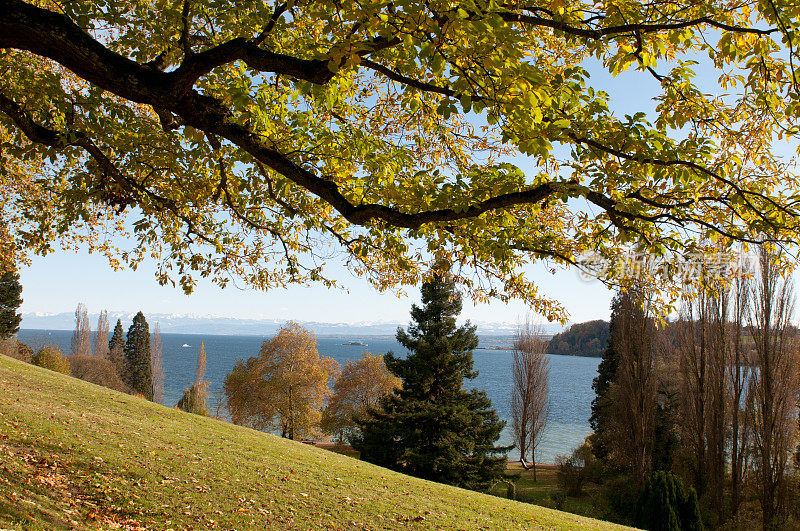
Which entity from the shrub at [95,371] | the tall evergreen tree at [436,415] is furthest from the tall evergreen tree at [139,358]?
the tall evergreen tree at [436,415]

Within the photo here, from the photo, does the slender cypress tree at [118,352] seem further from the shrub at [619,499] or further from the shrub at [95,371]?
the shrub at [619,499]

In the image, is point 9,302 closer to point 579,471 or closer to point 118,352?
point 118,352

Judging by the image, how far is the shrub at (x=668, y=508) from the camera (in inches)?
494

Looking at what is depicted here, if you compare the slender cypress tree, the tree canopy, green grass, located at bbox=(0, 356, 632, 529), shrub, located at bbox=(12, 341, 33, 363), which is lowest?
the slender cypress tree

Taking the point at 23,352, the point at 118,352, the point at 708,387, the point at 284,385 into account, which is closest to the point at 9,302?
the point at 23,352

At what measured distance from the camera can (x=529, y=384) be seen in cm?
2956

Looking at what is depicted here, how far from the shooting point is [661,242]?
4.57 meters

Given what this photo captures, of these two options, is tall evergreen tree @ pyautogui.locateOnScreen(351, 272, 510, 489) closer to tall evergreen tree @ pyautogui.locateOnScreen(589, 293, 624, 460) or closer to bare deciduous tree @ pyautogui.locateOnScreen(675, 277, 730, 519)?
tall evergreen tree @ pyautogui.locateOnScreen(589, 293, 624, 460)

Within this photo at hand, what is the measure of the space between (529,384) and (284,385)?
48.7ft

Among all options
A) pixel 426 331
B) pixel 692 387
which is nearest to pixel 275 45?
pixel 426 331

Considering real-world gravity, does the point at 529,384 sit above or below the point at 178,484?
below

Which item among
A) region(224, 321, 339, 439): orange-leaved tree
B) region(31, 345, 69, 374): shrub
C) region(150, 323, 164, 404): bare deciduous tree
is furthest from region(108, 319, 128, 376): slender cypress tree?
region(224, 321, 339, 439): orange-leaved tree

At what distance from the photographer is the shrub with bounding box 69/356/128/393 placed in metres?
32.7

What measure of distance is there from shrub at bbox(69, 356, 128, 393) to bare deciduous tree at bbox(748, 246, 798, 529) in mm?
35507
